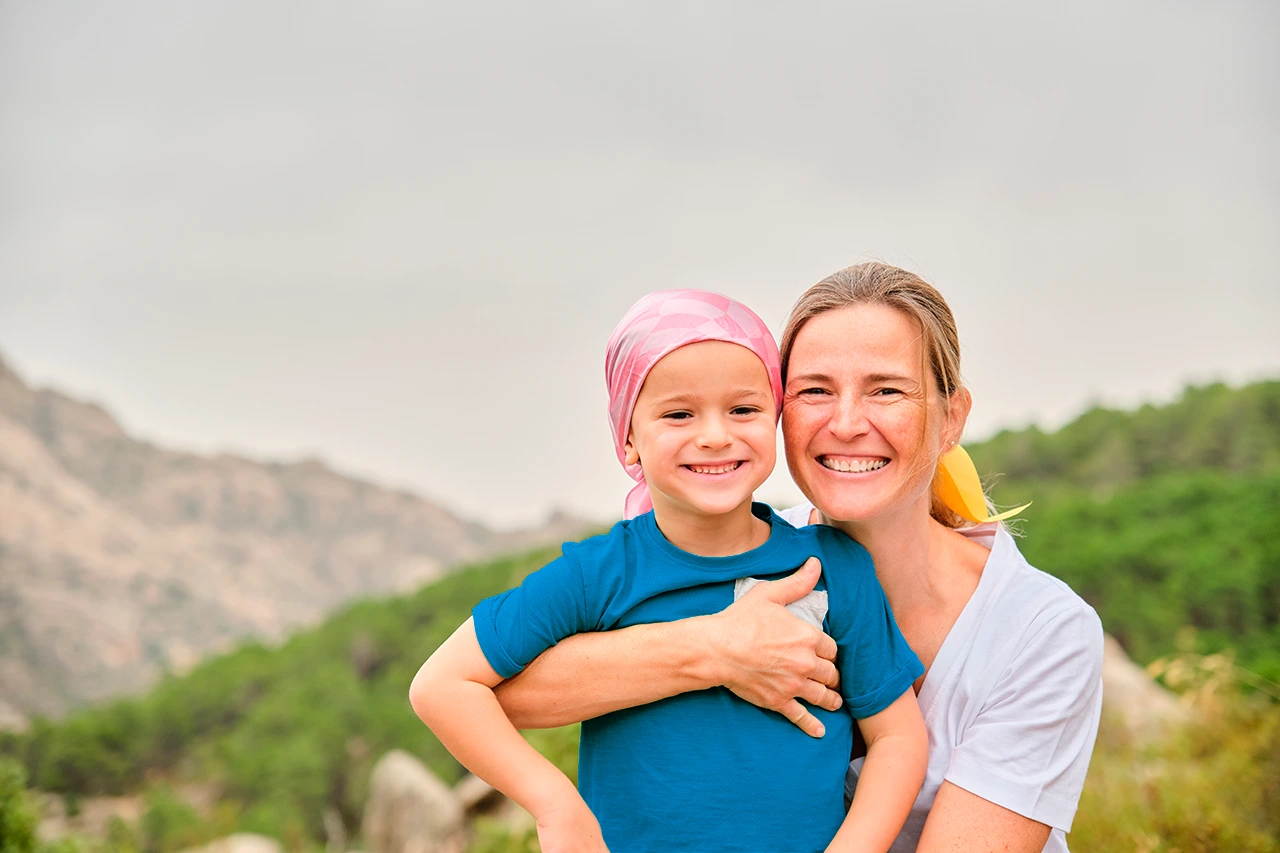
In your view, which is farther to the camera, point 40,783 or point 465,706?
point 40,783

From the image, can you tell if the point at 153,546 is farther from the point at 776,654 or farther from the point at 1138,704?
the point at 776,654

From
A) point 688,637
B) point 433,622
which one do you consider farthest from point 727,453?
point 433,622

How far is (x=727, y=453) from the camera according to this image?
2035 mm

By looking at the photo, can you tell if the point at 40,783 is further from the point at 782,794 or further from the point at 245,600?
the point at 245,600

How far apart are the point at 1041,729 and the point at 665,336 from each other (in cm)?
121

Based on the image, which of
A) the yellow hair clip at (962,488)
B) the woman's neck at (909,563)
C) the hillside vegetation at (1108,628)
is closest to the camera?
the woman's neck at (909,563)

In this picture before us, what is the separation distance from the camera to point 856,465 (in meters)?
2.34

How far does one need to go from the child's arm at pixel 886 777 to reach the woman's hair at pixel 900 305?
60 cm

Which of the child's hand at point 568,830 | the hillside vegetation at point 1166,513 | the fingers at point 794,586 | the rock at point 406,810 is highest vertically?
the hillside vegetation at point 1166,513

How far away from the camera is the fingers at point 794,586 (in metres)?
2.08

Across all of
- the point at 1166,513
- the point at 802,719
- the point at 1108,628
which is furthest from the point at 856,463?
the point at 1166,513

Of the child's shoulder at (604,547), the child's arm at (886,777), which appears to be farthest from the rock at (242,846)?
the child's arm at (886,777)

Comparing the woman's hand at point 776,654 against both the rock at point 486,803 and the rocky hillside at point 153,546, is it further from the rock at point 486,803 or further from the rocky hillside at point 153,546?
the rocky hillside at point 153,546

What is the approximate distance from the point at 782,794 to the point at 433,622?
19.2 meters
